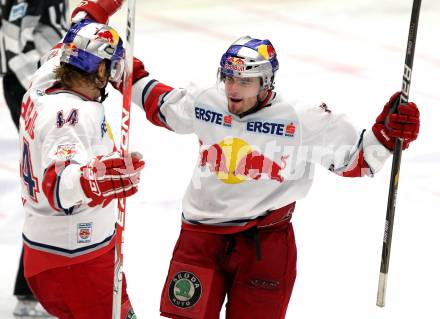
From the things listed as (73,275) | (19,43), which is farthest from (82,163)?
(19,43)

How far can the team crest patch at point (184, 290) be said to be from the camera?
12.6 feet

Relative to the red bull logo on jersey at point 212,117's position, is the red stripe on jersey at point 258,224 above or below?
below

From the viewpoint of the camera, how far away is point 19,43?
495 cm

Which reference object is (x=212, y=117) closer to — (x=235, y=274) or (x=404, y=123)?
(x=235, y=274)

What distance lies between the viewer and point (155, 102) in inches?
157

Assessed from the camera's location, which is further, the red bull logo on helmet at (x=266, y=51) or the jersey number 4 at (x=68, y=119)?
the red bull logo on helmet at (x=266, y=51)

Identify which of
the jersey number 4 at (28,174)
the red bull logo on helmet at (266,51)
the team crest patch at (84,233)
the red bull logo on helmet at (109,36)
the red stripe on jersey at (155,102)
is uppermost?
the red bull logo on helmet at (109,36)

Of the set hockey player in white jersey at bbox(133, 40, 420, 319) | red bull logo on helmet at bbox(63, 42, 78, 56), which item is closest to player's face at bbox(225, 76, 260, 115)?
hockey player in white jersey at bbox(133, 40, 420, 319)

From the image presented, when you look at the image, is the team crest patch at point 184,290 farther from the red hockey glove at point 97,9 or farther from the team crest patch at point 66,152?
the red hockey glove at point 97,9

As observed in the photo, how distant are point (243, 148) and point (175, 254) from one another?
0.45m

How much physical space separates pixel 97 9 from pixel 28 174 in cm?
79

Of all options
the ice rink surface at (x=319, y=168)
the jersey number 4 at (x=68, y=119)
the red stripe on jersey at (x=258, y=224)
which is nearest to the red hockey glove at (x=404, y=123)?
the ice rink surface at (x=319, y=168)

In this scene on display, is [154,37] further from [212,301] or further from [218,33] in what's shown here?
[212,301]

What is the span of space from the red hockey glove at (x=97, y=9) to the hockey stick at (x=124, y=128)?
776mm
